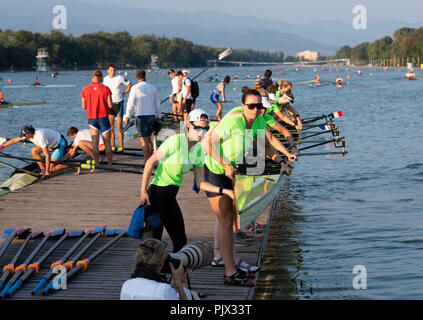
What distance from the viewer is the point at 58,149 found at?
1374 centimetres

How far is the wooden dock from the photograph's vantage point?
633 centimetres

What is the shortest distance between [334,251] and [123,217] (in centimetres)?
389

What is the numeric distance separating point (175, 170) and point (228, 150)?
65cm

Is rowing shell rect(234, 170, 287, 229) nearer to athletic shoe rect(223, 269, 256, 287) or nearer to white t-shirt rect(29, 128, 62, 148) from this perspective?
athletic shoe rect(223, 269, 256, 287)

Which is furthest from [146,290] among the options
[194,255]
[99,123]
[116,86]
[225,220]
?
[116,86]

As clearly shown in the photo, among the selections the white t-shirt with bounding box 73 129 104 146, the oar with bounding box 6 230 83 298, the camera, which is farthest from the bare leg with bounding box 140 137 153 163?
the camera

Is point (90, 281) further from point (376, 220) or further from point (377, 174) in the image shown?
point (377, 174)

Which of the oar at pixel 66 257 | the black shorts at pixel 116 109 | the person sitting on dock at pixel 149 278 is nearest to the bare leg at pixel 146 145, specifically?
the black shorts at pixel 116 109

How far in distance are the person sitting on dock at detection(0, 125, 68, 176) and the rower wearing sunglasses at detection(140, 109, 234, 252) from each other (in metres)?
7.02

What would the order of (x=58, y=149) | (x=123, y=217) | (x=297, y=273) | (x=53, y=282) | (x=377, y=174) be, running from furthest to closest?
(x=377, y=174) → (x=58, y=149) → (x=123, y=217) → (x=297, y=273) → (x=53, y=282)

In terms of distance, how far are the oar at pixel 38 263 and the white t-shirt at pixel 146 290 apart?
2.12m

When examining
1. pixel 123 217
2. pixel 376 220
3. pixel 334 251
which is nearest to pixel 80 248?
pixel 123 217

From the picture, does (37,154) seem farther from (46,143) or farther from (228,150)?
(228,150)

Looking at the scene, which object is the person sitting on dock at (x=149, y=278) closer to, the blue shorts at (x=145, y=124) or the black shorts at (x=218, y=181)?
the black shorts at (x=218, y=181)
